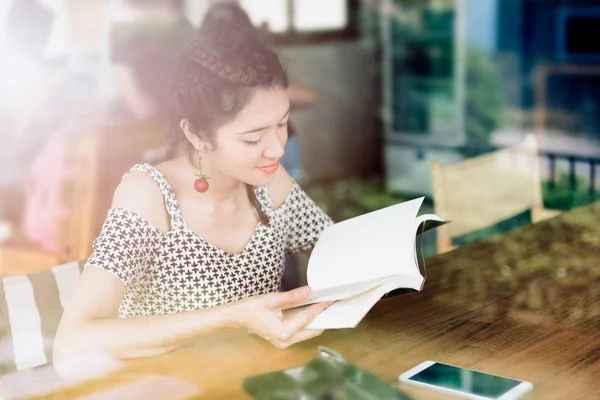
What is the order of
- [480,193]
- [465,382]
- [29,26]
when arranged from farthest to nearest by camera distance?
1. [480,193]
2. [29,26]
3. [465,382]

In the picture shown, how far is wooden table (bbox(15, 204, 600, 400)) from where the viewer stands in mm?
964

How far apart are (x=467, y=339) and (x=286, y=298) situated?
29cm

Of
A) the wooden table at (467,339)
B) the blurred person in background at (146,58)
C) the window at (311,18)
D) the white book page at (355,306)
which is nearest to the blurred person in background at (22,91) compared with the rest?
the blurred person in background at (146,58)

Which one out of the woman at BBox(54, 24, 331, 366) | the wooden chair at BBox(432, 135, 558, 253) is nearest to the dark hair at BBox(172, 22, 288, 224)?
the woman at BBox(54, 24, 331, 366)

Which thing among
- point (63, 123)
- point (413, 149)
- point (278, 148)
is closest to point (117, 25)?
point (63, 123)

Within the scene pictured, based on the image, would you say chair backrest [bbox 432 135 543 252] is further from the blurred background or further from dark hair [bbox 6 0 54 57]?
dark hair [bbox 6 0 54 57]

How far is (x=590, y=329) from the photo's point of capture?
3.65ft

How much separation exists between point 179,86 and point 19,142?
407 millimetres

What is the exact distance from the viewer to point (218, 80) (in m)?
1.09

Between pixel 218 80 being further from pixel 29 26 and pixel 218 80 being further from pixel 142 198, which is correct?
pixel 29 26

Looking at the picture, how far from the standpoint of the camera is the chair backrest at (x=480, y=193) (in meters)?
1.82

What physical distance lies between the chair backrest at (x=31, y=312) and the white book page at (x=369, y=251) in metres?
0.38

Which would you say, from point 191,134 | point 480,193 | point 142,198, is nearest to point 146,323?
point 142,198

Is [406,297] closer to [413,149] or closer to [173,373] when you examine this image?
[173,373]
